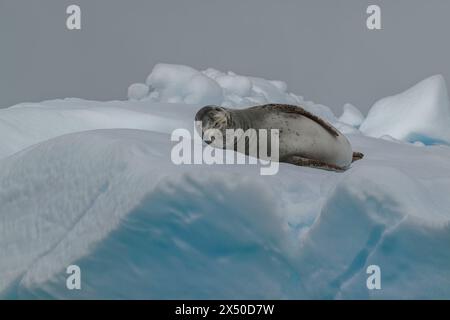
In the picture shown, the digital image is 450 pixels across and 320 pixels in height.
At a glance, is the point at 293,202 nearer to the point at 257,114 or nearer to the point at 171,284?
the point at 171,284

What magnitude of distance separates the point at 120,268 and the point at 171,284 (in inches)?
9.1

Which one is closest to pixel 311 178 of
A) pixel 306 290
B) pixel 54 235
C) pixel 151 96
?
pixel 306 290

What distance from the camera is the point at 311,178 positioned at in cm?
349

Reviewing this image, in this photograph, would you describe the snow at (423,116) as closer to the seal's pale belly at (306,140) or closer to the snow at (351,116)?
the snow at (351,116)

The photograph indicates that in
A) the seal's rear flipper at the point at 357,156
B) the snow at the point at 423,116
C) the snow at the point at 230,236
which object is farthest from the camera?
the snow at the point at 423,116

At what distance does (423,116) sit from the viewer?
1131cm

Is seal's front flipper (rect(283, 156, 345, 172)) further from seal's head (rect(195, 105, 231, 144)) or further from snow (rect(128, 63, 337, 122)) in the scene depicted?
snow (rect(128, 63, 337, 122))

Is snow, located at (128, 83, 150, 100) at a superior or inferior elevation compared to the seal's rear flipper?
inferior

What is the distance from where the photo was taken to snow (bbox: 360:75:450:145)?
36.7ft

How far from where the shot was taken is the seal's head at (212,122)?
4188 mm

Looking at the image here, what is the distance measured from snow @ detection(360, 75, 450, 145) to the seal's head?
7747 millimetres
